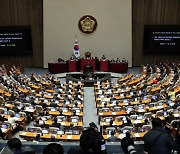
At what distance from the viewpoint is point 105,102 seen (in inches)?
562

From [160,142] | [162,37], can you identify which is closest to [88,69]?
[162,37]

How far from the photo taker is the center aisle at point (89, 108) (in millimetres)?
13367

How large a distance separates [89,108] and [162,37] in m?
11.7

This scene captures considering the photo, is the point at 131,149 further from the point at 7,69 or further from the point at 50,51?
the point at 50,51

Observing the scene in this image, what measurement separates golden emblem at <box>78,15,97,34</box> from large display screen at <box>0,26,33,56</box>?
14.0ft

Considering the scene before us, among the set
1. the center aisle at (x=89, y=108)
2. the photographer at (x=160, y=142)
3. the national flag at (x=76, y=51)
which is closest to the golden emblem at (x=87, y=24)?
the national flag at (x=76, y=51)

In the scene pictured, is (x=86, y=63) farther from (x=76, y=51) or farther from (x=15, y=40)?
(x=15, y=40)

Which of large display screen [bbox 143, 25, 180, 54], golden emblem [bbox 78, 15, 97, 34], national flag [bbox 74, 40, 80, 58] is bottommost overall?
Result: national flag [bbox 74, 40, 80, 58]

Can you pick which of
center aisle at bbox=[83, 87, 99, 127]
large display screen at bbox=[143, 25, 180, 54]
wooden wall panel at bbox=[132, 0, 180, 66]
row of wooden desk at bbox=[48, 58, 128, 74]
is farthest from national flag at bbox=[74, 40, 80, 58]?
large display screen at bbox=[143, 25, 180, 54]

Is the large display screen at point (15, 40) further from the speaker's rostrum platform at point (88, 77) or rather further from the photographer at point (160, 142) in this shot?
the photographer at point (160, 142)

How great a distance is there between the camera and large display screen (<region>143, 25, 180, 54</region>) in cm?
2400

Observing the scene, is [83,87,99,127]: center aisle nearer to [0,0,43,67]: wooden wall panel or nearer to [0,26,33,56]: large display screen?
[0,26,33,56]: large display screen

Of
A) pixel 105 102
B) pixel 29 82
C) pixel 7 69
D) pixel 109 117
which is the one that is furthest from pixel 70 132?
pixel 7 69

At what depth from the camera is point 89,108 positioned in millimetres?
15133
